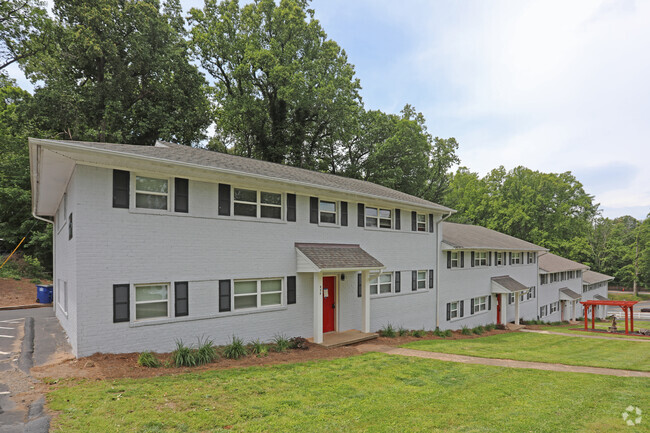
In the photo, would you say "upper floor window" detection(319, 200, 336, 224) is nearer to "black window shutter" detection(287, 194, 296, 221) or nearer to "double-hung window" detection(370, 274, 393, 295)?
"black window shutter" detection(287, 194, 296, 221)

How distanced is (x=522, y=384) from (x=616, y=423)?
2455 mm

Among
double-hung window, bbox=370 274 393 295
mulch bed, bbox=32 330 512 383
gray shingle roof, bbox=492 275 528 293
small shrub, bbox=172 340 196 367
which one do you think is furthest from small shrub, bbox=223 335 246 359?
gray shingle roof, bbox=492 275 528 293

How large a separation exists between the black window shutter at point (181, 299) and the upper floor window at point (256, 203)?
9.11 ft

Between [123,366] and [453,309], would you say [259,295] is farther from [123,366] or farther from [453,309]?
[453,309]

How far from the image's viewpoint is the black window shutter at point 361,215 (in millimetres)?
15617

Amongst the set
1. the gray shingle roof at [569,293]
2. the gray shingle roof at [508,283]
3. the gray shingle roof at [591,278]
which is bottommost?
the gray shingle roof at [569,293]

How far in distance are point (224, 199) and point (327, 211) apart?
4.65m

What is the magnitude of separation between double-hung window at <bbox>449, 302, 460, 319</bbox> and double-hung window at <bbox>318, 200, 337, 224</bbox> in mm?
11349

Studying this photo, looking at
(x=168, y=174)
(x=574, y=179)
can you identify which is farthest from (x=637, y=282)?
(x=168, y=174)

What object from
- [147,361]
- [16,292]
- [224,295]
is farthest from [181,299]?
[16,292]

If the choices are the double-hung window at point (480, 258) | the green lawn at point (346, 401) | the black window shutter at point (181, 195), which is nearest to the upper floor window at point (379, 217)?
the green lawn at point (346, 401)

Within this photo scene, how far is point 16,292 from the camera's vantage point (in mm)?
21062

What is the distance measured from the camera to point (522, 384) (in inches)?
339

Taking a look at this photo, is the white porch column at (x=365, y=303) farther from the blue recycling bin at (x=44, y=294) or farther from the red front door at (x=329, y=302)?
the blue recycling bin at (x=44, y=294)
